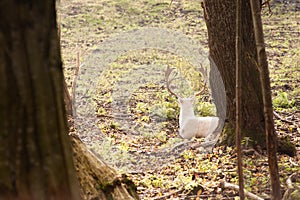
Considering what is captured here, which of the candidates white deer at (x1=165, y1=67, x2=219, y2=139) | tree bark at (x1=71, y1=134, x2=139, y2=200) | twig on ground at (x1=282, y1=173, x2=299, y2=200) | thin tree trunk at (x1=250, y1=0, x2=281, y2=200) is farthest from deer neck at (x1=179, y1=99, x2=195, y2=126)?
thin tree trunk at (x1=250, y1=0, x2=281, y2=200)

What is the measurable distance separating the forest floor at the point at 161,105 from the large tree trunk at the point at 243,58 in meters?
0.19

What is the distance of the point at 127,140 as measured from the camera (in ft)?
24.7

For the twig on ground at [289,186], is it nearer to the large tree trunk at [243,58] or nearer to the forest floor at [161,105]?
the forest floor at [161,105]

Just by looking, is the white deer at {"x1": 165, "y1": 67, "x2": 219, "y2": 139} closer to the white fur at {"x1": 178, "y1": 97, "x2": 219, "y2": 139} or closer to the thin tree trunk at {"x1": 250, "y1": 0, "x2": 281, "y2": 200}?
the white fur at {"x1": 178, "y1": 97, "x2": 219, "y2": 139}

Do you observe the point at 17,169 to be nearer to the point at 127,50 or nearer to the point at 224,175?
the point at 224,175

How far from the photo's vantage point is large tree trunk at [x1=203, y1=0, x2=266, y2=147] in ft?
18.5

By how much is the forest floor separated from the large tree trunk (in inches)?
7.4

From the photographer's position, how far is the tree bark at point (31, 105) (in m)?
1.58

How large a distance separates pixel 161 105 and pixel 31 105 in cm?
745

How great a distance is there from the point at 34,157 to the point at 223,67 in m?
4.35

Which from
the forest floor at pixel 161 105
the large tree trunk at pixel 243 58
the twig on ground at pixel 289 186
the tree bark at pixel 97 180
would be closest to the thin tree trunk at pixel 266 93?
the tree bark at pixel 97 180

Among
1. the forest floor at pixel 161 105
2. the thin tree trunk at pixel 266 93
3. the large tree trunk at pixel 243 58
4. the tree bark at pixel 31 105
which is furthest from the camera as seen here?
the large tree trunk at pixel 243 58

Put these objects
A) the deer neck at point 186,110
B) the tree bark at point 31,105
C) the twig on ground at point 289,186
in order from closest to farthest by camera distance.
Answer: the tree bark at point 31,105 < the twig on ground at point 289,186 < the deer neck at point 186,110

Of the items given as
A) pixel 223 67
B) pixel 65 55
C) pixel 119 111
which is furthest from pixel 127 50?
pixel 223 67
